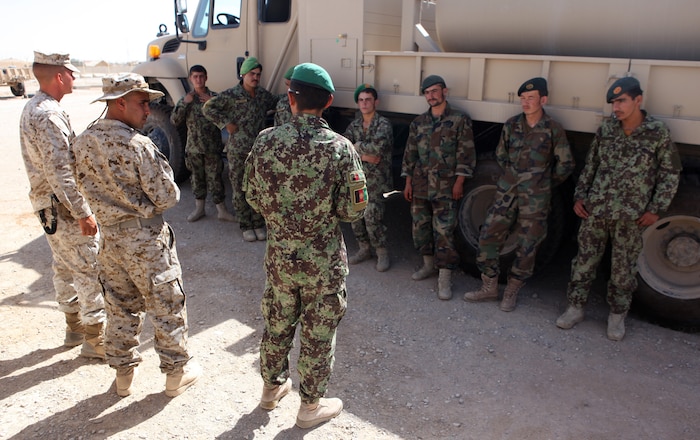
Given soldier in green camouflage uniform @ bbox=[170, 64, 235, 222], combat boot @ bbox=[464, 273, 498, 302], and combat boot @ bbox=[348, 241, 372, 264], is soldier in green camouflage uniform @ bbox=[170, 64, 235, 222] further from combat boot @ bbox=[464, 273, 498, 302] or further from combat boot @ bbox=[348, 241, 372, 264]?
combat boot @ bbox=[464, 273, 498, 302]

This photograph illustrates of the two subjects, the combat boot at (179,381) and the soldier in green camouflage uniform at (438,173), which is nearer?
the combat boot at (179,381)

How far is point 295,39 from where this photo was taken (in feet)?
17.1

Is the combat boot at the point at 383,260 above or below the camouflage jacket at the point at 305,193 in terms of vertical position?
below

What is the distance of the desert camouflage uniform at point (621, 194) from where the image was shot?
122 inches

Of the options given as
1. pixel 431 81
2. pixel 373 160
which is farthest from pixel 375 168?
pixel 431 81

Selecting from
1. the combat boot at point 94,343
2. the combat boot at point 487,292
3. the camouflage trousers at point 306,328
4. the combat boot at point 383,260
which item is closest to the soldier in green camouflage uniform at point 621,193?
the combat boot at point 487,292

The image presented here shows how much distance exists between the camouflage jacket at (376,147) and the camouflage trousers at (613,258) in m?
→ 1.66

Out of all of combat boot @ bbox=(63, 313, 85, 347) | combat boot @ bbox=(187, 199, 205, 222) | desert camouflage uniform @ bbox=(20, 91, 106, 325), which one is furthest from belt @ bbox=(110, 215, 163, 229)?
combat boot @ bbox=(187, 199, 205, 222)

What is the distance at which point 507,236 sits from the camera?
4.02 metres

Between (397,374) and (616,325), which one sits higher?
(616,325)

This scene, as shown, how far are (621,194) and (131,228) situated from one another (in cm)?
286

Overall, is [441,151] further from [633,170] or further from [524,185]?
[633,170]

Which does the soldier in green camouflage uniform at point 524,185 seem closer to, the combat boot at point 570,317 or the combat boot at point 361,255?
the combat boot at point 570,317

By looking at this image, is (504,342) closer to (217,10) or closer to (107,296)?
(107,296)
